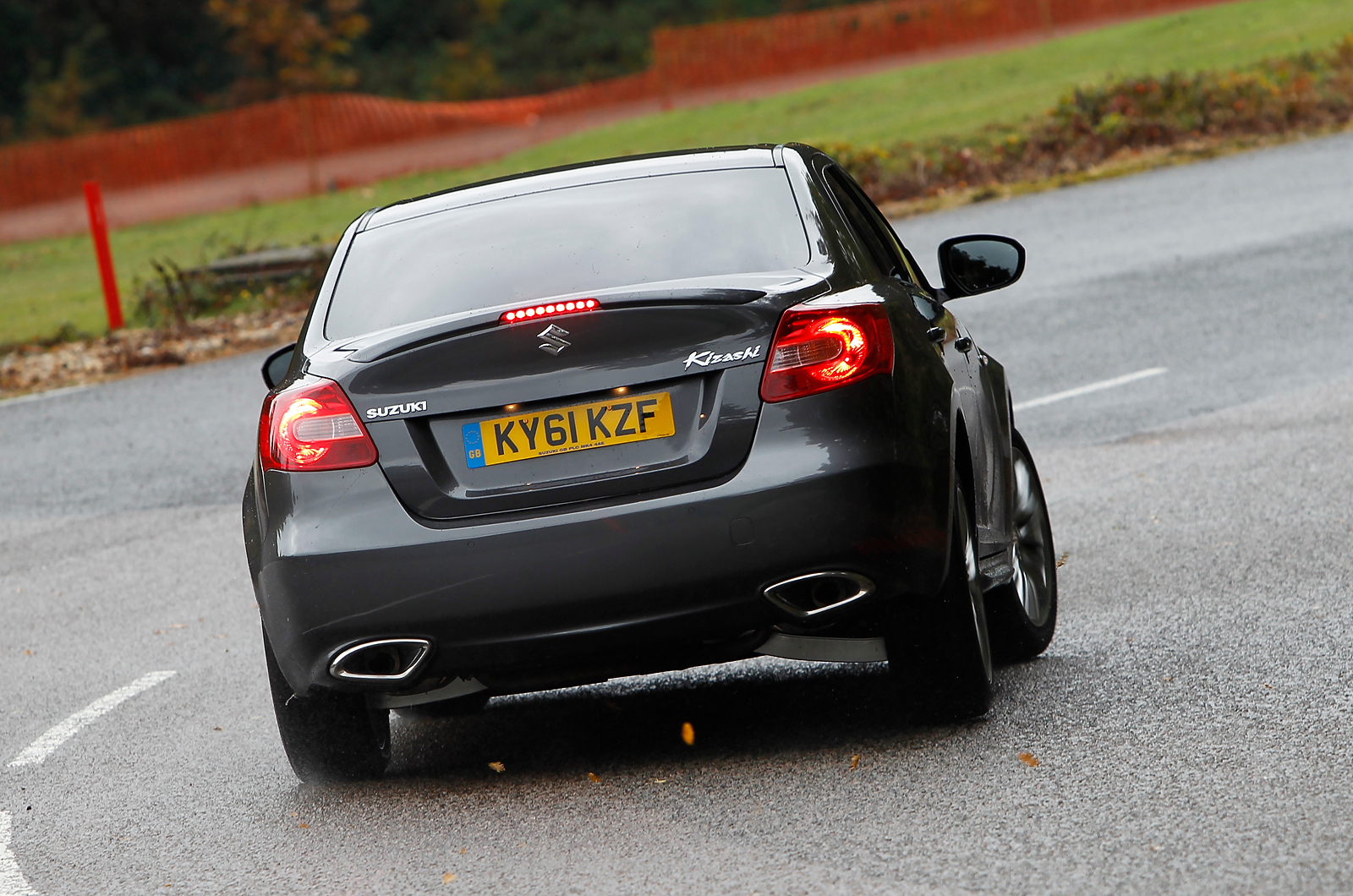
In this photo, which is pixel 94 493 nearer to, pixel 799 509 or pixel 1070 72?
pixel 799 509

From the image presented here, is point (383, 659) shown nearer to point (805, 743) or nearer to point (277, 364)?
point (805, 743)

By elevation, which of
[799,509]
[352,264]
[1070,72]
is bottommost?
[1070,72]

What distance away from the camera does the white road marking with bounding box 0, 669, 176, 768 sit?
225 inches

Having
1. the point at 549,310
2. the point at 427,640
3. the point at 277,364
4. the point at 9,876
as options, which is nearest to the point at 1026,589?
the point at 549,310

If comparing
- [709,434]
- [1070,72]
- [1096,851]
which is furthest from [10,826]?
[1070,72]

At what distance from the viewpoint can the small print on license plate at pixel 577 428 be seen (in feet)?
14.4

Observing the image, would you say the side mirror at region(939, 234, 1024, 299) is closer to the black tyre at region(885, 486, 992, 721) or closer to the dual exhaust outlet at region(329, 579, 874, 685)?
the black tyre at region(885, 486, 992, 721)

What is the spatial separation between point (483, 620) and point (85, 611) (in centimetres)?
391

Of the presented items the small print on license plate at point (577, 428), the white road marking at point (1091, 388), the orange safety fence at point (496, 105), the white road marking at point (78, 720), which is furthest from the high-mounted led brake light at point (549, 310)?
the orange safety fence at point (496, 105)

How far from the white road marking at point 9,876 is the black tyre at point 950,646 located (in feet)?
7.09

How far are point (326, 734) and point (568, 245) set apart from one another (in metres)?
1.43

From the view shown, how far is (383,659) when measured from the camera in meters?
4.52

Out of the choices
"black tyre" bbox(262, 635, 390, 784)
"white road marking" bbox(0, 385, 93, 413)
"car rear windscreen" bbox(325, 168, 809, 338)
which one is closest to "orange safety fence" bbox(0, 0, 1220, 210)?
"white road marking" bbox(0, 385, 93, 413)

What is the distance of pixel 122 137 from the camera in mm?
42625
